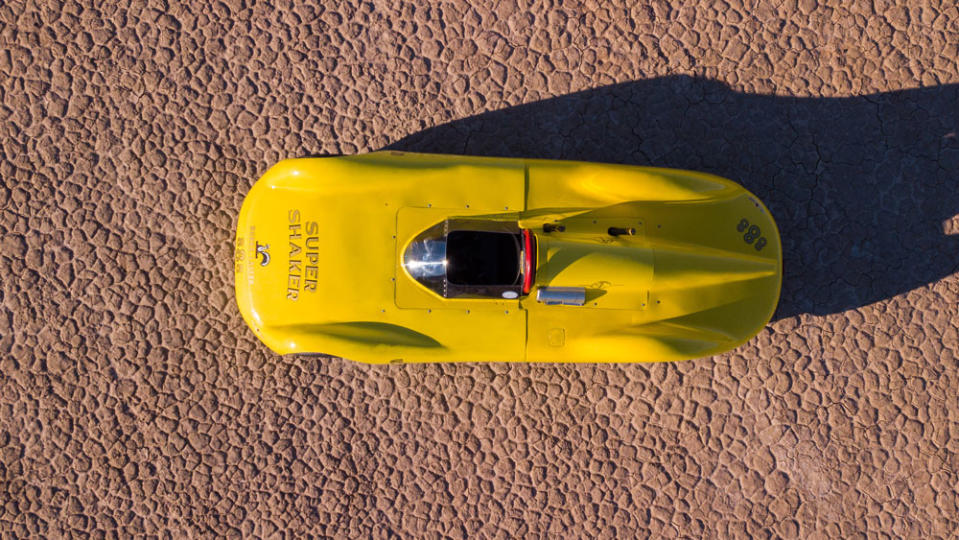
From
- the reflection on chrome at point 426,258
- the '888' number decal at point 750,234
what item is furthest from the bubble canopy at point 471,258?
the '888' number decal at point 750,234

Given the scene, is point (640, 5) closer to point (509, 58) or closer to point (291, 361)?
point (509, 58)

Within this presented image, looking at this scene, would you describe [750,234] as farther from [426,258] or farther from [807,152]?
[426,258]

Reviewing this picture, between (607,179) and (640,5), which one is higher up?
(640,5)

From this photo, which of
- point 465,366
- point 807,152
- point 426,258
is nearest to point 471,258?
point 426,258

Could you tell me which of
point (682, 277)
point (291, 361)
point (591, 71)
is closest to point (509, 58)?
point (591, 71)

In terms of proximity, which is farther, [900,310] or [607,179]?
[900,310]

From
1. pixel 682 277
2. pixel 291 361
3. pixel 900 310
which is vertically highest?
pixel 682 277

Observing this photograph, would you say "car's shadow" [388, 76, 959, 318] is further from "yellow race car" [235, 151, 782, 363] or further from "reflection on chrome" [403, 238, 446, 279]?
"reflection on chrome" [403, 238, 446, 279]
